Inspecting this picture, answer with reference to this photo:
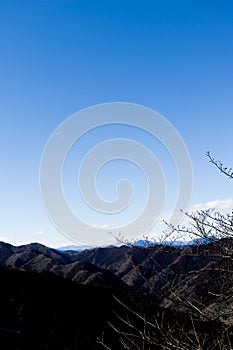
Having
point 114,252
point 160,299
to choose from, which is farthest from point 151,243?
point 114,252

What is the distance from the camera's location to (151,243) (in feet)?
16.2

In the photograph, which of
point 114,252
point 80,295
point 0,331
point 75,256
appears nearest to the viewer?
point 0,331

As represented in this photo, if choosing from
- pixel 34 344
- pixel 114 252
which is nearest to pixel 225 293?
pixel 34 344

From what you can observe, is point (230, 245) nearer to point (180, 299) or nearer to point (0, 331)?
point (180, 299)

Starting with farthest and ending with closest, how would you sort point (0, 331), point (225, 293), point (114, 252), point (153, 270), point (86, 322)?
point (114, 252), point (86, 322), point (0, 331), point (153, 270), point (225, 293)

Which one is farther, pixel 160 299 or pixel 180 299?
pixel 160 299

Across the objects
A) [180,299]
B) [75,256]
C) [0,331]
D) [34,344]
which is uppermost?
[75,256]

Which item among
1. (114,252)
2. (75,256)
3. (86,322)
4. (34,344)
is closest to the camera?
(34,344)

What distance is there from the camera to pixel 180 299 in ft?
14.3

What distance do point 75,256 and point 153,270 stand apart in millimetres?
154495

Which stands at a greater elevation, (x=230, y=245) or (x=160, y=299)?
(x=230, y=245)

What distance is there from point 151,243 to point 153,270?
13.0 inches

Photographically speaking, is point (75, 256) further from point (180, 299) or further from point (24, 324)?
point (180, 299)

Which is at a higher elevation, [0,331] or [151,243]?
[151,243]
